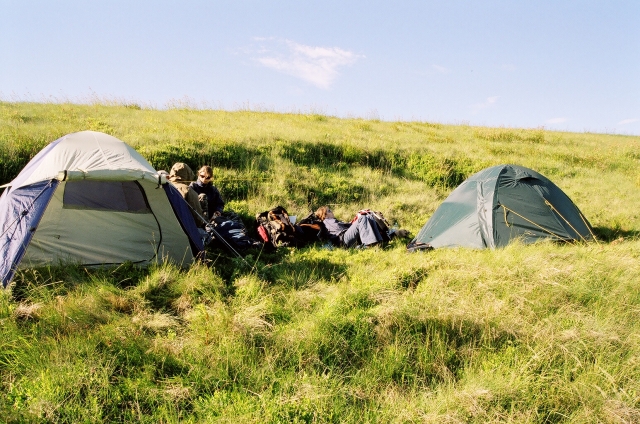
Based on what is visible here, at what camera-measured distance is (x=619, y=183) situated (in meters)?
12.8

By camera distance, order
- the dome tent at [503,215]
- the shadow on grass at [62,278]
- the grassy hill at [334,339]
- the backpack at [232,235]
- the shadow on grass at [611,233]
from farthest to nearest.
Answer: the shadow on grass at [611,233], the dome tent at [503,215], the backpack at [232,235], the shadow on grass at [62,278], the grassy hill at [334,339]

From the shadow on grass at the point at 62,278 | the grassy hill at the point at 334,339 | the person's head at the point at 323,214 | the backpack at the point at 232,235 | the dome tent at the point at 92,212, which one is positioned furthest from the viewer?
the person's head at the point at 323,214

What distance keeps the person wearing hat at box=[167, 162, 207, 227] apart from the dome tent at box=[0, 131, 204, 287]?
767 millimetres

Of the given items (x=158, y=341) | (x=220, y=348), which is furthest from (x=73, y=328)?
(x=220, y=348)

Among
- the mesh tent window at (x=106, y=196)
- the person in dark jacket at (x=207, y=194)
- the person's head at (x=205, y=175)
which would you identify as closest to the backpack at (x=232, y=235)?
the person in dark jacket at (x=207, y=194)

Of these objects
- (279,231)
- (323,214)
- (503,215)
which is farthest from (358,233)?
(503,215)

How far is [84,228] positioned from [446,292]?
15.0 feet

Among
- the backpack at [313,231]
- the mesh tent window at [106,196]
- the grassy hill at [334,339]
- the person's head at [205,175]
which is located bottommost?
the grassy hill at [334,339]

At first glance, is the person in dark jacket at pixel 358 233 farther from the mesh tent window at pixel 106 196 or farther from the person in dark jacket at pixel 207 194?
the mesh tent window at pixel 106 196

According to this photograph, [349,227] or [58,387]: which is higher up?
[349,227]

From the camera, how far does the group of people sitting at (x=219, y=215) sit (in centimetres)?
684

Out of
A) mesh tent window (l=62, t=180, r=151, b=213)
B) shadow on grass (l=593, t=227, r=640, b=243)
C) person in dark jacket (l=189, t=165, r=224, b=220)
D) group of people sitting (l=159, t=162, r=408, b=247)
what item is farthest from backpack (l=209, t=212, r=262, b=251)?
shadow on grass (l=593, t=227, r=640, b=243)

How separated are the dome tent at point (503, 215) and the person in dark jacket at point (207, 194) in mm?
3486

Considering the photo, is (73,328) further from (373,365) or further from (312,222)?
(312,222)
